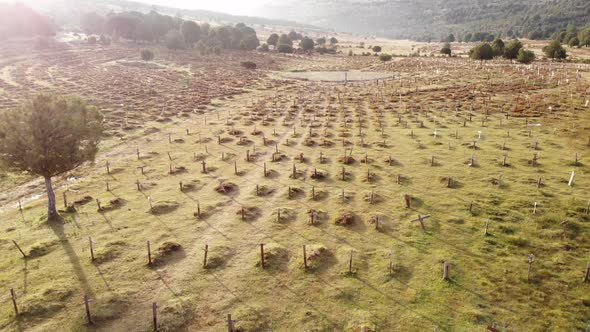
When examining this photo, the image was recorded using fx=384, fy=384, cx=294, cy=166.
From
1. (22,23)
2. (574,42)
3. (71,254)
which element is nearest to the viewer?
(71,254)

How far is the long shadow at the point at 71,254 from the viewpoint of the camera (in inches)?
856

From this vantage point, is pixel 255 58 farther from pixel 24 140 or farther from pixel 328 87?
pixel 24 140

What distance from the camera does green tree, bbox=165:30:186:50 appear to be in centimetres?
17250

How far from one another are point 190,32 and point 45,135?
571 ft

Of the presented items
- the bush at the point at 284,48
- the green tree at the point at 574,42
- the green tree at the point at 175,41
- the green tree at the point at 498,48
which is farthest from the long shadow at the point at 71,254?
the green tree at the point at 574,42

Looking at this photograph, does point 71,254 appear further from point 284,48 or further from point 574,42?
point 574,42

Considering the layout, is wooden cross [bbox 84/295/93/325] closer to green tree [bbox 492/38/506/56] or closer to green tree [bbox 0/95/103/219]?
green tree [bbox 0/95/103/219]

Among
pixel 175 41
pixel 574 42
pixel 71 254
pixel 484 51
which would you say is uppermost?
pixel 574 42

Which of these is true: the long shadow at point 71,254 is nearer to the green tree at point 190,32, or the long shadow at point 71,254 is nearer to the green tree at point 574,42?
the green tree at point 190,32

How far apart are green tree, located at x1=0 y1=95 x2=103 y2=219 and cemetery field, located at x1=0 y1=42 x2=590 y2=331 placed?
Result: 4.46 m

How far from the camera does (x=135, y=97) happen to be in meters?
79.0

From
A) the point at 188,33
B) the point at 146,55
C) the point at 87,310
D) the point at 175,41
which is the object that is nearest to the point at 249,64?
the point at 146,55

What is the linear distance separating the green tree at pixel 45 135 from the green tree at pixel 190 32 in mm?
170787

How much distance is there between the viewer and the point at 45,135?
89.7 feet
